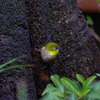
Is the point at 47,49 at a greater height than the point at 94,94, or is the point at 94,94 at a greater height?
the point at 94,94

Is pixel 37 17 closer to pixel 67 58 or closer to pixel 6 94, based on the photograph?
pixel 67 58

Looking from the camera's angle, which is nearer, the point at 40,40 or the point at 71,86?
the point at 71,86

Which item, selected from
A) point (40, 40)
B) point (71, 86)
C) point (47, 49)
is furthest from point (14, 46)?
point (71, 86)

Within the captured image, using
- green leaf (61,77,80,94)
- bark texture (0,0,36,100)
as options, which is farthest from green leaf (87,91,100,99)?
bark texture (0,0,36,100)

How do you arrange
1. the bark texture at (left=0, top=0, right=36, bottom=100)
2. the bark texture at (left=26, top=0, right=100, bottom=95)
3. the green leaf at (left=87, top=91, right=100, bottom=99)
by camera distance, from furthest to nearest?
the bark texture at (left=26, top=0, right=100, bottom=95)
the bark texture at (left=0, top=0, right=36, bottom=100)
the green leaf at (left=87, top=91, right=100, bottom=99)

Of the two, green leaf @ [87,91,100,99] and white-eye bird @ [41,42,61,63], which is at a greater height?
green leaf @ [87,91,100,99]

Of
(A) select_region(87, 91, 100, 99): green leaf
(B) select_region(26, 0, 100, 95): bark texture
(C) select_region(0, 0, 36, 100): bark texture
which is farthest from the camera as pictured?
(B) select_region(26, 0, 100, 95): bark texture

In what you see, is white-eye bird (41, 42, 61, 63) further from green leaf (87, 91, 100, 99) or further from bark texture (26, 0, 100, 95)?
green leaf (87, 91, 100, 99)

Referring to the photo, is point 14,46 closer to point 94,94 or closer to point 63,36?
point 63,36
